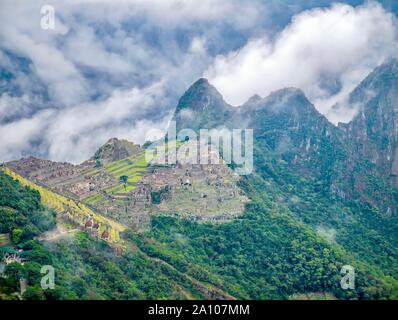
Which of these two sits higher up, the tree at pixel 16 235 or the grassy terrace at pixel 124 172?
the grassy terrace at pixel 124 172

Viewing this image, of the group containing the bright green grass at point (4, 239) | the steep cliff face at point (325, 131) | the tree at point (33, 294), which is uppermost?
the steep cliff face at point (325, 131)

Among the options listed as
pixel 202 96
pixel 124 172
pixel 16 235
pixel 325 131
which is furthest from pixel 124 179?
pixel 325 131

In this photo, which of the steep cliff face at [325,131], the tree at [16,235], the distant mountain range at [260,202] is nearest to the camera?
the tree at [16,235]

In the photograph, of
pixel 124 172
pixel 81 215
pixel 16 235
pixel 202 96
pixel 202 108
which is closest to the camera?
pixel 16 235

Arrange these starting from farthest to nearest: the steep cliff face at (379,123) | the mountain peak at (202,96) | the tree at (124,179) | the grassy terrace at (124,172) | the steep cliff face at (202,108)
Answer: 1. the steep cliff face at (379,123)
2. the mountain peak at (202,96)
3. the steep cliff face at (202,108)
4. the tree at (124,179)
5. the grassy terrace at (124,172)

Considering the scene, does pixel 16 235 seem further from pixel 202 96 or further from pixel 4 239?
pixel 202 96

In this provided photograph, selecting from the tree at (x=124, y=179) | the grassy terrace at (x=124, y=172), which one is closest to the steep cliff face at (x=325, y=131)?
the grassy terrace at (x=124, y=172)

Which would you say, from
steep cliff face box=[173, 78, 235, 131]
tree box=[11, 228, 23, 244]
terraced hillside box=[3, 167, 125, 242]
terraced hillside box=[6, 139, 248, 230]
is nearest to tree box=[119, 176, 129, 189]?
terraced hillside box=[6, 139, 248, 230]

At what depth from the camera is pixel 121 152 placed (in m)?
72.9

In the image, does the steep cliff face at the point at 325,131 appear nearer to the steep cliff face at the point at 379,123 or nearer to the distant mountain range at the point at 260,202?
the steep cliff face at the point at 379,123

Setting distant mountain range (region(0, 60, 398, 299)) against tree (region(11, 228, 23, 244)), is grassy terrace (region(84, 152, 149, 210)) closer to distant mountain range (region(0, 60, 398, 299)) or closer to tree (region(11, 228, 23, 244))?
distant mountain range (region(0, 60, 398, 299))

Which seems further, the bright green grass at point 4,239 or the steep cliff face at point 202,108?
the steep cliff face at point 202,108
